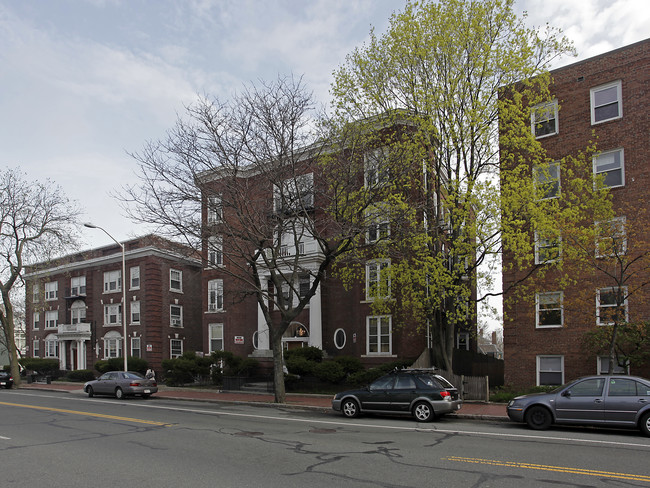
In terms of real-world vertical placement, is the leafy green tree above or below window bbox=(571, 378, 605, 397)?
above

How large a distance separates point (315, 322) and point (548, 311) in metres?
12.5

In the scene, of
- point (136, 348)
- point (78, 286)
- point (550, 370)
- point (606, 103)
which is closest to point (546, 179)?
point (606, 103)

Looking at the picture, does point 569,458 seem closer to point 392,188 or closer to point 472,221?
point 472,221

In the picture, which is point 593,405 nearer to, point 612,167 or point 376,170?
point 376,170

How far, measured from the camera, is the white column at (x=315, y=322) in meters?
29.4

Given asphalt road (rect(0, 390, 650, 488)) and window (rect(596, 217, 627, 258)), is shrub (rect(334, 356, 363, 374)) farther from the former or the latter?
window (rect(596, 217, 627, 258))

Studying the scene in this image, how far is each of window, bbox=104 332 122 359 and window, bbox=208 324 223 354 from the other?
11126mm

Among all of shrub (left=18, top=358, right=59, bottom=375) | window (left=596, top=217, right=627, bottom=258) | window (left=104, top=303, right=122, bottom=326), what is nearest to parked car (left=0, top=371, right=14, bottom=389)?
shrub (left=18, top=358, right=59, bottom=375)

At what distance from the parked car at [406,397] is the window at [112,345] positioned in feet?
100

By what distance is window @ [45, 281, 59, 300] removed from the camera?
48406 mm

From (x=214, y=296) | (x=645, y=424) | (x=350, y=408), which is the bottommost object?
(x=350, y=408)

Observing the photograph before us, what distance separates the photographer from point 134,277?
41812mm

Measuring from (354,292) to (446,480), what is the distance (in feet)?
68.5

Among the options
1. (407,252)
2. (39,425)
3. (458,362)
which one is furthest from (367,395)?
(458,362)
